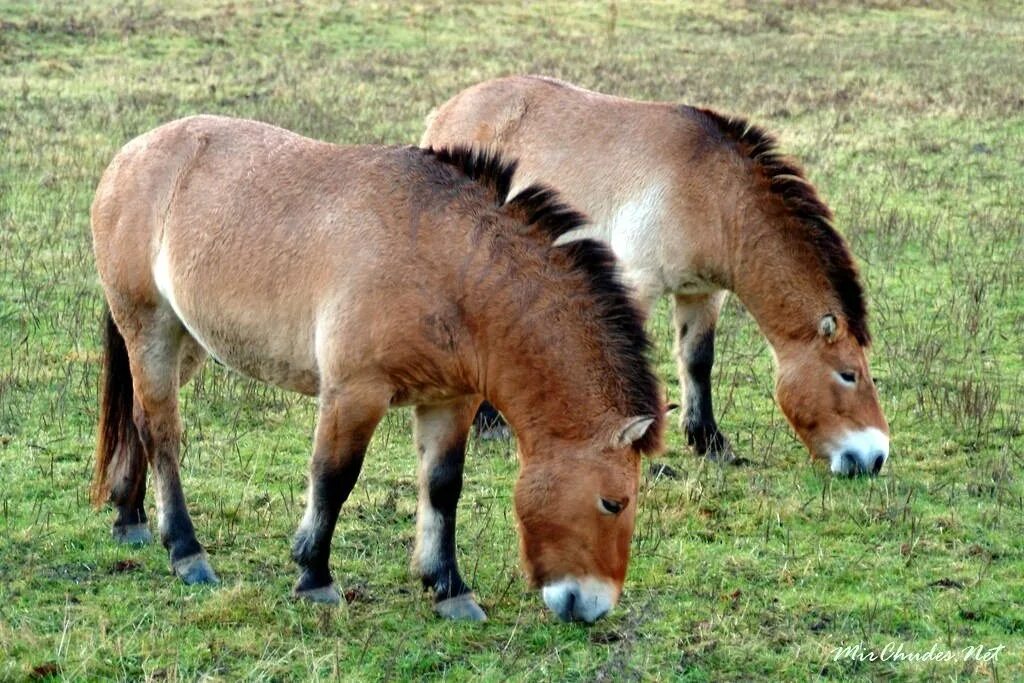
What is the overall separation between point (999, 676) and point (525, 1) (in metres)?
24.9

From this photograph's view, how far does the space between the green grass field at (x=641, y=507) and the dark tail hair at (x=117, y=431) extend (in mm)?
252

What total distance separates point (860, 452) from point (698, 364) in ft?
3.94

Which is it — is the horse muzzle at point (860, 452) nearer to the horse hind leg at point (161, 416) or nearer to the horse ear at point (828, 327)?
the horse ear at point (828, 327)

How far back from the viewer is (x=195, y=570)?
17.6 ft

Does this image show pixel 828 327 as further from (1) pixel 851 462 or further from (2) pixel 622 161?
(2) pixel 622 161

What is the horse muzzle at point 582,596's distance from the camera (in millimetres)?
4422

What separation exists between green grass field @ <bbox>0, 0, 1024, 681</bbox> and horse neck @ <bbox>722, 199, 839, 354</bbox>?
818 mm

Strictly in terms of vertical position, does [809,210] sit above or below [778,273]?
above

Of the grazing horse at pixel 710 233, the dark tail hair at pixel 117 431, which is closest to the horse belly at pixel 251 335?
the dark tail hair at pixel 117 431

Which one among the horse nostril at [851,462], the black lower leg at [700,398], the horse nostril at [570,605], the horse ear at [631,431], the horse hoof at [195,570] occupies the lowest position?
the black lower leg at [700,398]

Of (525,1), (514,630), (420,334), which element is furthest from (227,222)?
(525,1)

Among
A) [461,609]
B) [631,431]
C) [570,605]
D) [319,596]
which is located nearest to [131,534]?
[319,596]

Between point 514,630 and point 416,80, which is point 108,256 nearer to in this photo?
point 514,630

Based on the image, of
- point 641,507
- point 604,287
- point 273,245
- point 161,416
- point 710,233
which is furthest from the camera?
point 710,233
